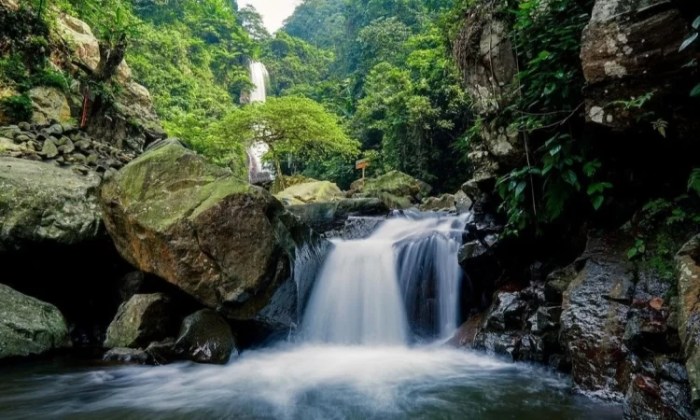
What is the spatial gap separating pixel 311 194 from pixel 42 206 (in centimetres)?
1140

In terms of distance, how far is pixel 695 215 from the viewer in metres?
3.80

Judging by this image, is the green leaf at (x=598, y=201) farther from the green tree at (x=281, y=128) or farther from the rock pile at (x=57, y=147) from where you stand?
the green tree at (x=281, y=128)

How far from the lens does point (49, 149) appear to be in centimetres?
793

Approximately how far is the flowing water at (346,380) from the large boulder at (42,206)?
1904 millimetres

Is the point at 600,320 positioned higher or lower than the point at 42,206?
lower

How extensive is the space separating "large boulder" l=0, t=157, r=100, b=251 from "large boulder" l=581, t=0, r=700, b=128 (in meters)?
7.17

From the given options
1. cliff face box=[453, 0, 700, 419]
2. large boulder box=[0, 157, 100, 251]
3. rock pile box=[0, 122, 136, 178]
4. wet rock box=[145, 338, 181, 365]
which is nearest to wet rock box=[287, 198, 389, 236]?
rock pile box=[0, 122, 136, 178]

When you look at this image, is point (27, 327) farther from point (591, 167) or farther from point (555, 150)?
point (591, 167)

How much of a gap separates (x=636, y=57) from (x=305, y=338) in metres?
6.18

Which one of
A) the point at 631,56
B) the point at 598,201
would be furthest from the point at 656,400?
the point at 631,56

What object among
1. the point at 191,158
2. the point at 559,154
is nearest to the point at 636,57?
the point at 559,154

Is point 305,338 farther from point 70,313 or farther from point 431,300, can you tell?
point 70,313

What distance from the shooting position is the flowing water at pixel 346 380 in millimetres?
3982

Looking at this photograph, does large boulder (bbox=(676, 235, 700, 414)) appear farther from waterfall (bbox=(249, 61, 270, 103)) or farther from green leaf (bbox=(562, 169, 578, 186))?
waterfall (bbox=(249, 61, 270, 103))
